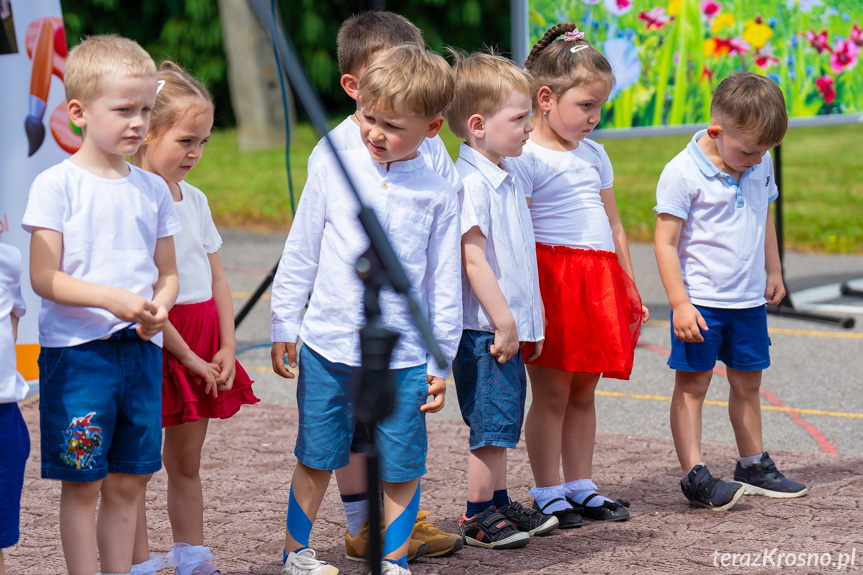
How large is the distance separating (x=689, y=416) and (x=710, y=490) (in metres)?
0.29

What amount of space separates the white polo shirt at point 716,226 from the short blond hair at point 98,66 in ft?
6.44

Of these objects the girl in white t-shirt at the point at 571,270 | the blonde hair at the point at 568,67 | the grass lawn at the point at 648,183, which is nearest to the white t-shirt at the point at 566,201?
the girl in white t-shirt at the point at 571,270

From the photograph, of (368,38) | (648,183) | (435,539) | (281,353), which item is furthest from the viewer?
(648,183)

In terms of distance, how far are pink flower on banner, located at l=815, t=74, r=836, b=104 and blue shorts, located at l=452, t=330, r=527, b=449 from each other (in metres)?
5.15

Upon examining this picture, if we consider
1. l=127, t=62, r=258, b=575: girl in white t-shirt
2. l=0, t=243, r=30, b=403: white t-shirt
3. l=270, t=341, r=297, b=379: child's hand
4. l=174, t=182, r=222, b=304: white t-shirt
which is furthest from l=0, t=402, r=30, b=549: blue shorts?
l=270, t=341, r=297, b=379: child's hand

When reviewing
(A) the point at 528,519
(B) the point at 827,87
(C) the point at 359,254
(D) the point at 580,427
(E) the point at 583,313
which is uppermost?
(B) the point at 827,87

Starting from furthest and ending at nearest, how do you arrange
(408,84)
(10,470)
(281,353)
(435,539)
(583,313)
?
(583,313)
(435,539)
(281,353)
(408,84)
(10,470)

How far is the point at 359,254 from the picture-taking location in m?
2.88

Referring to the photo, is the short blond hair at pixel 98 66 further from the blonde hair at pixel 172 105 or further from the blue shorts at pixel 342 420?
the blue shorts at pixel 342 420

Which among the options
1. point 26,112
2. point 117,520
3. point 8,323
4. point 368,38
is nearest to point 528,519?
point 117,520

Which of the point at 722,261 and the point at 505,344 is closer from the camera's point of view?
the point at 505,344

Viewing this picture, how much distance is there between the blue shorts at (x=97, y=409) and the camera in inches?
100

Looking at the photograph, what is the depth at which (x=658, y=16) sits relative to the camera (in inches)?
273

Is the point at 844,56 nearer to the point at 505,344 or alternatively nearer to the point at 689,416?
the point at 689,416
